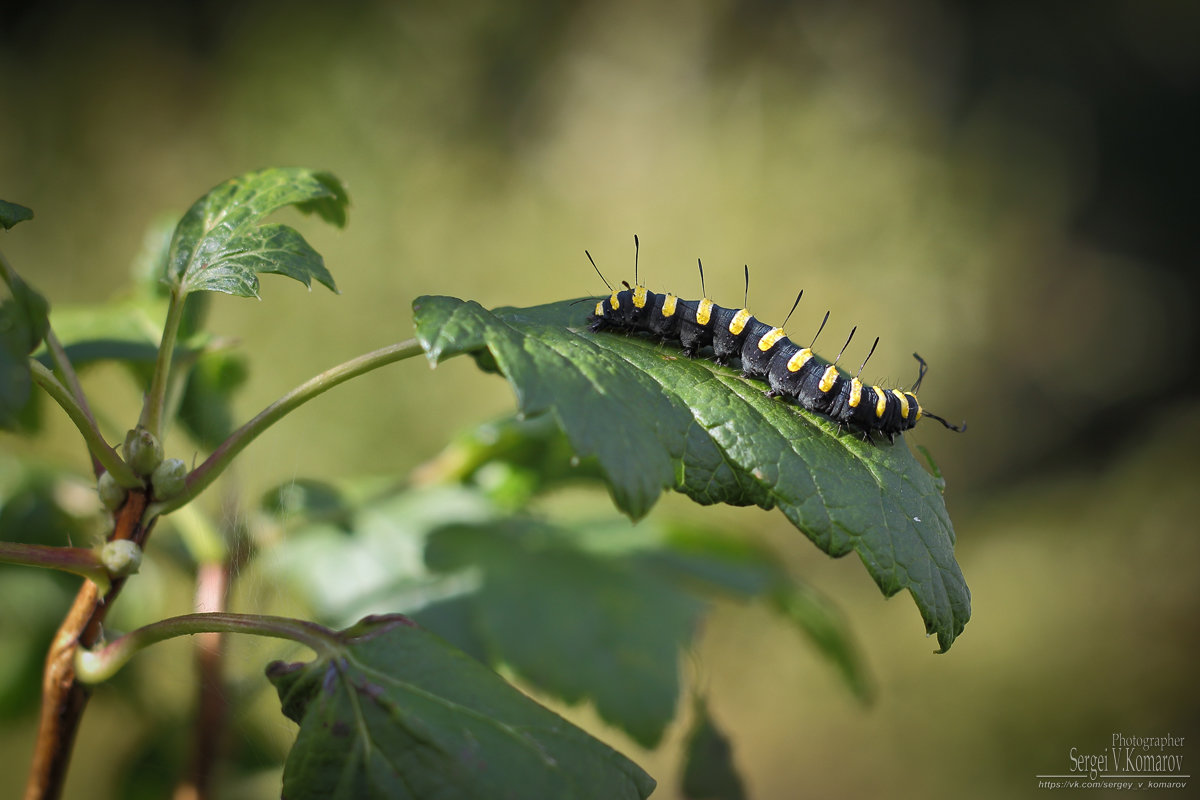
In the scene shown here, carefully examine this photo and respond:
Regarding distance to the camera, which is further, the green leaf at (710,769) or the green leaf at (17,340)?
the green leaf at (710,769)

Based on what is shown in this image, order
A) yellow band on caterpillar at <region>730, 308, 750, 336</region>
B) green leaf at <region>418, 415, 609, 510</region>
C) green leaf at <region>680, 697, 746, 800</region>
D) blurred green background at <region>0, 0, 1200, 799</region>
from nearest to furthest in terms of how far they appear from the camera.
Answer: yellow band on caterpillar at <region>730, 308, 750, 336</region>, green leaf at <region>680, 697, 746, 800</region>, green leaf at <region>418, 415, 609, 510</region>, blurred green background at <region>0, 0, 1200, 799</region>

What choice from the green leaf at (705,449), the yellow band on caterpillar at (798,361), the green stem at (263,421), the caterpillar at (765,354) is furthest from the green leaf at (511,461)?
the green stem at (263,421)

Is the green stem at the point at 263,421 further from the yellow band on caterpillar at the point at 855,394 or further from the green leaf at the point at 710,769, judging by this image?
the green leaf at the point at 710,769

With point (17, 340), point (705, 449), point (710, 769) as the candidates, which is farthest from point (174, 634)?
point (710, 769)

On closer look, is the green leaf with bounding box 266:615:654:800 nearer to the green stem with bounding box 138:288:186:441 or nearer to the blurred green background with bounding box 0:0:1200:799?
the green stem with bounding box 138:288:186:441

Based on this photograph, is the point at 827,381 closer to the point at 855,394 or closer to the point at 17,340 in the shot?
the point at 855,394

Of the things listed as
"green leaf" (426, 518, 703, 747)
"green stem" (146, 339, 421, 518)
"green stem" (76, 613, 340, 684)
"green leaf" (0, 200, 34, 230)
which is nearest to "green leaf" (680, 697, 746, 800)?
"green leaf" (426, 518, 703, 747)
